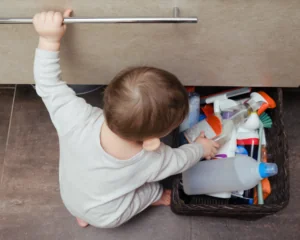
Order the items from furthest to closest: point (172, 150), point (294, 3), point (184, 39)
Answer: point (172, 150) < point (184, 39) < point (294, 3)

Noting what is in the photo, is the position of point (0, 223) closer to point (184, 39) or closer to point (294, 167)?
point (184, 39)

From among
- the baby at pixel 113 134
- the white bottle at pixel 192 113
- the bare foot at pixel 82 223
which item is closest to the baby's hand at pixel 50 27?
the baby at pixel 113 134

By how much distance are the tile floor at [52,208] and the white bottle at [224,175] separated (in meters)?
0.16

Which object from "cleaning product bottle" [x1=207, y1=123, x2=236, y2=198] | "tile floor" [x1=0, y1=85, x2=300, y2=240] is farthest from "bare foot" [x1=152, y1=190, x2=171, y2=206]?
"cleaning product bottle" [x1=207, y1=123, x2=236, y2=198]

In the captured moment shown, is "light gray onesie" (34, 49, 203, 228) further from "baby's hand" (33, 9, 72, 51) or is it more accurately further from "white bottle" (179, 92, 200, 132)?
"white bottle" (179, 92, 200, 132)

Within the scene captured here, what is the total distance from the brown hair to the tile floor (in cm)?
47

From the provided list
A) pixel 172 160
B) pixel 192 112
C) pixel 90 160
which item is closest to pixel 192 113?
pixel 192 112

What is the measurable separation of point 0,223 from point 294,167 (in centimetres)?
85

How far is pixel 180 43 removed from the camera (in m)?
0.65

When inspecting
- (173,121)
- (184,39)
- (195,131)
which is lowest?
(195,131)

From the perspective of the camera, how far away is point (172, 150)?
75 centimetres

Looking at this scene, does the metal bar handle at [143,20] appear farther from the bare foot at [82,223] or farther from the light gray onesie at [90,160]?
the bare foot at [82,223]

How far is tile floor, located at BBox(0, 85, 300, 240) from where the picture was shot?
95cm

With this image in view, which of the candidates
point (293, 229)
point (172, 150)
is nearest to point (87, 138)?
point (172, 150)
